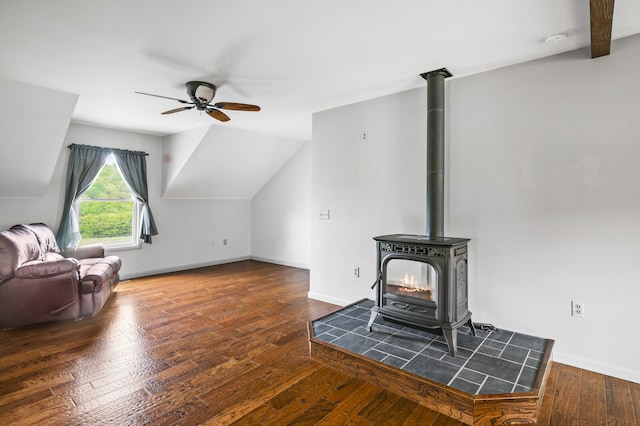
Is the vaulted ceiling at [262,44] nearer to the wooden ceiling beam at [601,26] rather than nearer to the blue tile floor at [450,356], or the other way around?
the wooden ceiling beam at [601,26]

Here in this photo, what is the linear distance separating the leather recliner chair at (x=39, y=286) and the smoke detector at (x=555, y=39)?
475cm

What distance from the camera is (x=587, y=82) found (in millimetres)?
2609

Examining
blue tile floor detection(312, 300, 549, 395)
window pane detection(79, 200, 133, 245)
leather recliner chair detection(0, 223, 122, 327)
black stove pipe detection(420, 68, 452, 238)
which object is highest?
black stove pipe detection(420, 68, 452, 238)

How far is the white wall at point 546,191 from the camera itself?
8.13ft

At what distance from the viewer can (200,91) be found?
3.29 metres

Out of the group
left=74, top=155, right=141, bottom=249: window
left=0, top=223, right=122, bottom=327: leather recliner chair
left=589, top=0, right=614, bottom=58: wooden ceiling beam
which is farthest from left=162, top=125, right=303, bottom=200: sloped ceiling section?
left=589, top=0, right=614, bottom=58: wooden ceiling beam

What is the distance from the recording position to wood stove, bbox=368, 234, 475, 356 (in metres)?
2.60

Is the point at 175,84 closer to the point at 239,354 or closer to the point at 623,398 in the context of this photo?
the point at 239,354

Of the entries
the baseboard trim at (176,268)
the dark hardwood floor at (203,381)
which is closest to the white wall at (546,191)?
the dark hardwood floor at (203,381)

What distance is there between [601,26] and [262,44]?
7.43ft

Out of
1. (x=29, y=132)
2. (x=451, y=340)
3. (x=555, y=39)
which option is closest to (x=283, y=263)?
(x=29, y=132)

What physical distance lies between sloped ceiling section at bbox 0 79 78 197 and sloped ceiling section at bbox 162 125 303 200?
1.71m

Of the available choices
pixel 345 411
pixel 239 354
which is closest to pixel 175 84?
pixel 239 354

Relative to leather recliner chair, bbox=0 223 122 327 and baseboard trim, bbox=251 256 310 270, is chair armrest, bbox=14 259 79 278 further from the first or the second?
baseboard trim, bbox=251 256 310 270
